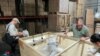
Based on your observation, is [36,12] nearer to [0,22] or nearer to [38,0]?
[38,0]

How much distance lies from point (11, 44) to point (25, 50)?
3.20 feet

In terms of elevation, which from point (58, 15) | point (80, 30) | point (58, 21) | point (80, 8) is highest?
point (80, 8)

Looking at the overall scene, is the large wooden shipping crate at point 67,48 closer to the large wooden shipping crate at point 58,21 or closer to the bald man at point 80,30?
the bald man at point 80,30

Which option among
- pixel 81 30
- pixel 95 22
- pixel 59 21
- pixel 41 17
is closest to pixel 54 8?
pixel 59 21

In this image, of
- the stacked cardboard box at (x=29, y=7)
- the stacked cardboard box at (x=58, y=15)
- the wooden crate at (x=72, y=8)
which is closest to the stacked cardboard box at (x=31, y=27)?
the stacked cardboard box at (x=29, y=7)

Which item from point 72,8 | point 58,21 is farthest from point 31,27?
point 72,8

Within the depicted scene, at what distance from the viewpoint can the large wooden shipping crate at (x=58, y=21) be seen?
444 centimetres

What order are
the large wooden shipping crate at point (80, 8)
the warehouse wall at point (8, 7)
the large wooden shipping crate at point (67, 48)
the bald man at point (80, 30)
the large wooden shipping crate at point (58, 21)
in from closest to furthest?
the large wooden shipping crate at point (67, 48) → the bald man at point (80, 30) → the large wooden shipping crate at point (58, 21) → the warehouse wall at point (8, 7) → the large wooden shipping crate at point (80, 8)

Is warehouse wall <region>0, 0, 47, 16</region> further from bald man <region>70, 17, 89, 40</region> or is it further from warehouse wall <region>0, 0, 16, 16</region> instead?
bald man <region>70, 17, 89, 40</region>

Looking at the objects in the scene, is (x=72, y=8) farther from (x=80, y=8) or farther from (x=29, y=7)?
(x=29, y=7)

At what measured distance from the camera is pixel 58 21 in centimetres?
444

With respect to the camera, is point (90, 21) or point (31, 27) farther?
point (90, 21)

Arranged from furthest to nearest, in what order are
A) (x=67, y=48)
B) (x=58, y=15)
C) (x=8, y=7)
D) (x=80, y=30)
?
(x=8, y=7) → (x=58, y=15) → (x=80, y=30) → (x=67, y=48)

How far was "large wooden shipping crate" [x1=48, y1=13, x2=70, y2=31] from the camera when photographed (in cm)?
444
